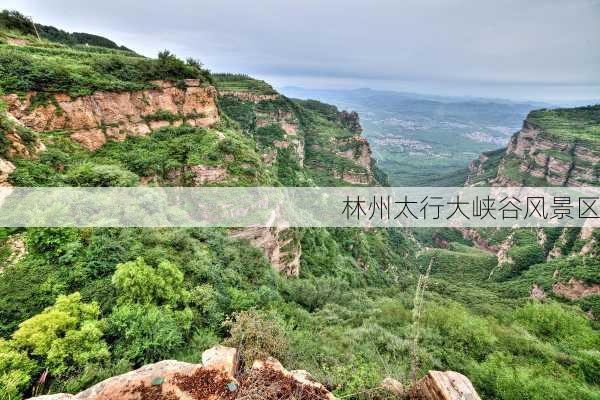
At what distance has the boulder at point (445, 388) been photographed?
8.31 meters

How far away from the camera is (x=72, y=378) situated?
27.1ft

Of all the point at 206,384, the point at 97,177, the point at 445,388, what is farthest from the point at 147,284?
the point at 445,388

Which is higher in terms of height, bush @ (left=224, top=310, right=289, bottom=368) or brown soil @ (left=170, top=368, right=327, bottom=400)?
brown soil @ (left=170, top=368, right=327, bottom=400)

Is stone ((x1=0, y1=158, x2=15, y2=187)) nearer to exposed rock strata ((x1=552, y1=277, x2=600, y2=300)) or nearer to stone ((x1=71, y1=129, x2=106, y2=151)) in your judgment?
stone ((x1=71, y1=129, x2=106, y2=151))

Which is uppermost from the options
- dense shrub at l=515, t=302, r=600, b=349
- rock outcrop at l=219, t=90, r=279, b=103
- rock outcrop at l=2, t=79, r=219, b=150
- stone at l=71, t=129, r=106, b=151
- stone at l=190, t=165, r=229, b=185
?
rock outcrop at l=219, t=90, r=279, b=103

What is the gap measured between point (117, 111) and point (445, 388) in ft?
105

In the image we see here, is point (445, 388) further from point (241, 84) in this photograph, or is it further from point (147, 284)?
point (241, 84)

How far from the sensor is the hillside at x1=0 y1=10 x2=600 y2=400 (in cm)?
878

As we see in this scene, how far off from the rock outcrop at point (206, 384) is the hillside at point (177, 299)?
56mm

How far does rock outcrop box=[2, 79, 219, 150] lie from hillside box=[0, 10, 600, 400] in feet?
0.40

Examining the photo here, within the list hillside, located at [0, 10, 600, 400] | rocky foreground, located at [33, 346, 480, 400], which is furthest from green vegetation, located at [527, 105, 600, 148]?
rocky foreground, located at [33, 346, 480, 400]

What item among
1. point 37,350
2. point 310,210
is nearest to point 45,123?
point 37,350

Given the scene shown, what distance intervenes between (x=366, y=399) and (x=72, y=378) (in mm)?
9564

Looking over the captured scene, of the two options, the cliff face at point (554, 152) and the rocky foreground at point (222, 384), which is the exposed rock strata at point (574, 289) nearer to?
the rocky foreground at point (222, 384)
